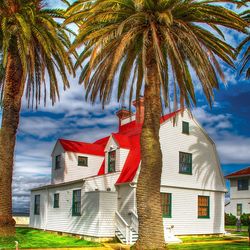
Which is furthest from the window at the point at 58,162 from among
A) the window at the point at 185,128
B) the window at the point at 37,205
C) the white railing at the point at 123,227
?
the window at the point at 185,128

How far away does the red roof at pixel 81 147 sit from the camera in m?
32.7

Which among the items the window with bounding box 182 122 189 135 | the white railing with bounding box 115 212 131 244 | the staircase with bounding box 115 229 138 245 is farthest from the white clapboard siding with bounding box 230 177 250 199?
the staircase with bounding box 115 229 138 245

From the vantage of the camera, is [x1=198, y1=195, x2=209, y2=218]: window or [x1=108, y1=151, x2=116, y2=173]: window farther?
[x1=198, y1=195, x2=209, y2=218]: window

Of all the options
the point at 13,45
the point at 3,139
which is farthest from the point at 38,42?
the point at 3,139

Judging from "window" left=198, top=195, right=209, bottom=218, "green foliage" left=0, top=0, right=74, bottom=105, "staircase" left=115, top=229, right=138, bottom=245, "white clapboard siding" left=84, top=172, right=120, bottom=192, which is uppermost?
"green foliage" left=0, top=0, right=74, bottom=105

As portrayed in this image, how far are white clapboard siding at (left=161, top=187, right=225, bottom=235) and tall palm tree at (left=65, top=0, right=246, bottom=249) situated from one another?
1138cm

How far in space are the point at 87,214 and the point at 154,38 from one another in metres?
14.3

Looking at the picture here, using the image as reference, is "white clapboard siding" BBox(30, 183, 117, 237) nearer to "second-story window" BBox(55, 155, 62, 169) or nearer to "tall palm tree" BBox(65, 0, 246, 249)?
"second-story window" BBox(55, 155, 62, 169)

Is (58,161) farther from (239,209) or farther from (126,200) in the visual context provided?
(239,209)

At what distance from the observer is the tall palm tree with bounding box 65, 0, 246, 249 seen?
16875mm

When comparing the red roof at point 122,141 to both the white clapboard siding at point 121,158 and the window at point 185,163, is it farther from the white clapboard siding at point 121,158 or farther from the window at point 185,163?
the window at point 185,163

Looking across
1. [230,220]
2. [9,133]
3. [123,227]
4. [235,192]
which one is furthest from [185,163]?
[235,192]

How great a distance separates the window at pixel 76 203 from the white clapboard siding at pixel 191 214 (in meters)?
5.79

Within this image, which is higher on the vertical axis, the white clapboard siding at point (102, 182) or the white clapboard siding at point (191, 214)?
the white clapboard siding at point (102, 182)
